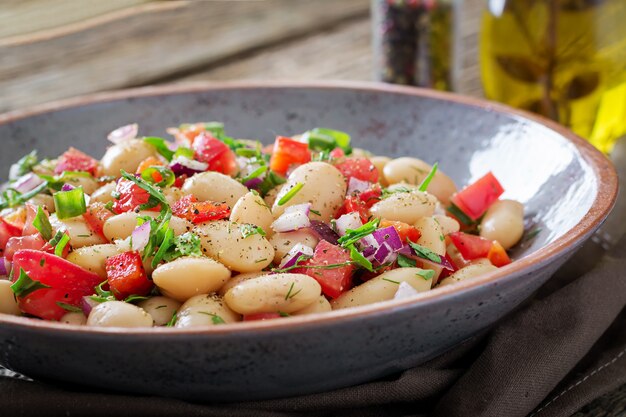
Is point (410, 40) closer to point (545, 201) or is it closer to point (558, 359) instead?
point (545, 201)

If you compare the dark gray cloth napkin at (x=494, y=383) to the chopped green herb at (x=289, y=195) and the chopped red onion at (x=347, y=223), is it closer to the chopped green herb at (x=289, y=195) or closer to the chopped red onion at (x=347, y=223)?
the chopped red onion at (x=347, y=223)

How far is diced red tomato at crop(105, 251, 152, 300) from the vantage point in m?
1.13

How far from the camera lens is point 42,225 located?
126 centimetres

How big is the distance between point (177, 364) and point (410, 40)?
157 cm

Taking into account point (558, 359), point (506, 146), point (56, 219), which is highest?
point (56, 219)

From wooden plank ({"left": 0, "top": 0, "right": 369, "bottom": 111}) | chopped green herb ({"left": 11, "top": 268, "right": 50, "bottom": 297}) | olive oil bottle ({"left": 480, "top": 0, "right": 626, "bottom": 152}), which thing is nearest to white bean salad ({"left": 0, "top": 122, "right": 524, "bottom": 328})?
chopped green herb ({"left": 11, "top": 268, "right": 50, "bottom": 297})

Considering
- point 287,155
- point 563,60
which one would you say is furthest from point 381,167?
point 563,60

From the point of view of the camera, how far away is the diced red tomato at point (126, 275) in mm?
1134

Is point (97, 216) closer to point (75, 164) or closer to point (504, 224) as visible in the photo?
point (75, 164)

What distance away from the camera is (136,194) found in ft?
4.27

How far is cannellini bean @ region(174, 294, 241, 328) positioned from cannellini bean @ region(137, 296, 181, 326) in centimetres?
2

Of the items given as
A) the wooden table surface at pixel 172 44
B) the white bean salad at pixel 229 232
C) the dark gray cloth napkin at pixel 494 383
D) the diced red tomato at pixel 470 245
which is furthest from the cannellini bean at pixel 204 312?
the wooden table surface at pixel 172 44

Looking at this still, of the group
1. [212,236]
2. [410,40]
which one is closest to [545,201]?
[212,236]

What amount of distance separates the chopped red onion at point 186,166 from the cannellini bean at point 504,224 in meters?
0.50
